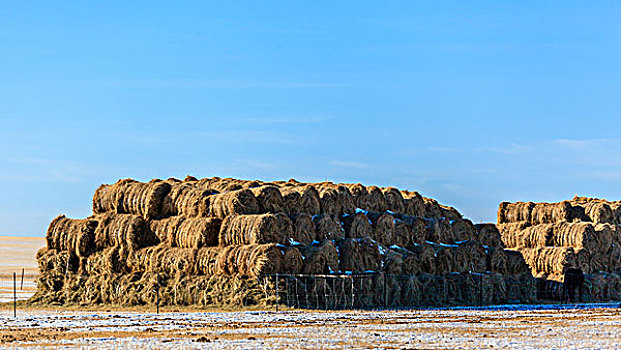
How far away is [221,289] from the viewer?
3309cm

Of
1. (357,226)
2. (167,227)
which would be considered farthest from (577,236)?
(167,227)

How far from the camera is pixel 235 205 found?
34719mm

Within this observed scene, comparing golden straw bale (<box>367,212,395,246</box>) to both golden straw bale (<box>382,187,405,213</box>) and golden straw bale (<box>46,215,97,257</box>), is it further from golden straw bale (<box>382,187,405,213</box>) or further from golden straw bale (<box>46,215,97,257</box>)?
golden straw bale (<box>46,215,97,257</box>)

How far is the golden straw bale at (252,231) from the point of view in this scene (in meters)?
33.2

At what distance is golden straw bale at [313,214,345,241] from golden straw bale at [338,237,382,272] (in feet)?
1.79

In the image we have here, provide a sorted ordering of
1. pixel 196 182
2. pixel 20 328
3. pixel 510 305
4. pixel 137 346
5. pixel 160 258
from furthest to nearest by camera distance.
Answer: pixel 196 182
pixel 510 305
pixel 160 258
pixel 20 328
pixel 137 346

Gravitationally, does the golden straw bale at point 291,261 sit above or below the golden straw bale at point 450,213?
below

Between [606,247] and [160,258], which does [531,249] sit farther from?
[160,258]

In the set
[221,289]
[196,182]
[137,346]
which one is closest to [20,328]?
[137,346]

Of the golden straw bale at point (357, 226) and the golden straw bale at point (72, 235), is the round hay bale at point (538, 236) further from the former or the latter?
the golden straw bale at point (72, 235)

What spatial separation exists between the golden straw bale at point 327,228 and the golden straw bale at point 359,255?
54cm

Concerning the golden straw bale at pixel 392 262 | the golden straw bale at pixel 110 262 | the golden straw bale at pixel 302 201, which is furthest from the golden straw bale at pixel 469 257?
the golden straw bale at pixel 110 262

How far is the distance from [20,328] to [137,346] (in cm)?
662

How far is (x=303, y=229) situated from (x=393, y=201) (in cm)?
664
